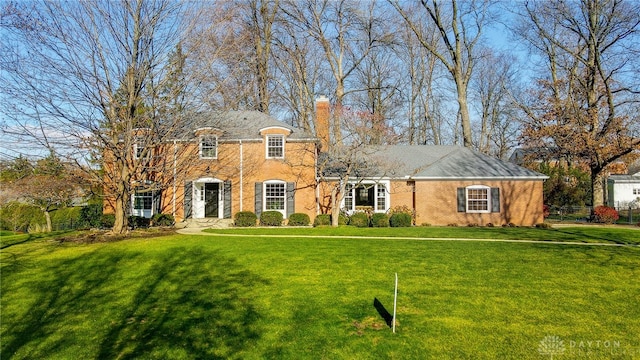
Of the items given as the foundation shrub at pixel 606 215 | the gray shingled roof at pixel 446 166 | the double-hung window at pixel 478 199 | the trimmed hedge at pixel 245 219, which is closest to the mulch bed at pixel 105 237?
the trimmed hedge at pixel 245 219

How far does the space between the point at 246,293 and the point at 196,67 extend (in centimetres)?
1102

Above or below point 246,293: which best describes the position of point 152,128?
above

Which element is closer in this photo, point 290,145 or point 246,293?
point 246,293

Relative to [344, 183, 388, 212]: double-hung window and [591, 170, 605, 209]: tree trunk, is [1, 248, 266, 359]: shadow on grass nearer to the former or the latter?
[344, 183, 388, 212]: double-hung window

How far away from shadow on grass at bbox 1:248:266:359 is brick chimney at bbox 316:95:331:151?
48.0 feet

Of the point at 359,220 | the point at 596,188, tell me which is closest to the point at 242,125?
the point at 359,220

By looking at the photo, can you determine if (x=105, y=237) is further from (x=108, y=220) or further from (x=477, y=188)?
(x=477, y=188)

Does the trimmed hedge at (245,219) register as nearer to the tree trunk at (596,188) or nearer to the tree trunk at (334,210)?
the tree trunk at (334,210)

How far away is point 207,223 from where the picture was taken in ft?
67.3

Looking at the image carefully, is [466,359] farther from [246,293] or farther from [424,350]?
[246,293]

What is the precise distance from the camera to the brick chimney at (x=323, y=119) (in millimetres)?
23844

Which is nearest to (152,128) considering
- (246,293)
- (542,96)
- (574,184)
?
→ (246,293)

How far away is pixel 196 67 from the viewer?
15.6 metres

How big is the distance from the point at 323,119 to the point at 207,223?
373 inches
